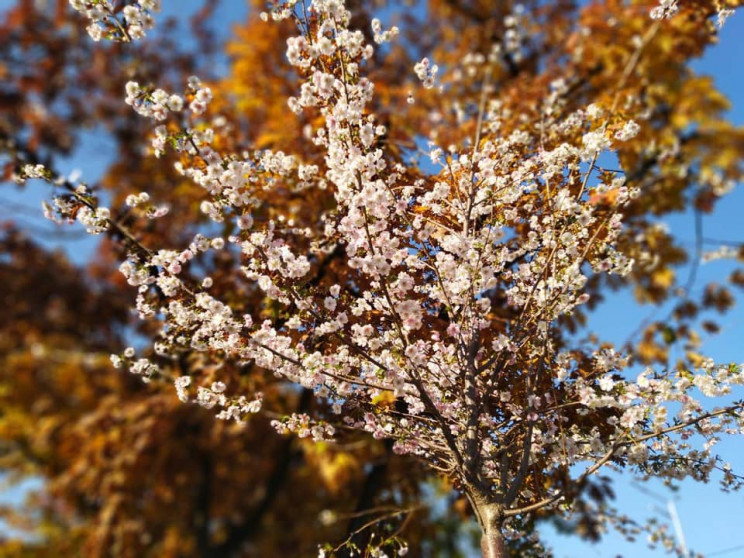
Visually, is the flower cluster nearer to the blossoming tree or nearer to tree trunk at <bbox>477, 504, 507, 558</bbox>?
the blossoming tree

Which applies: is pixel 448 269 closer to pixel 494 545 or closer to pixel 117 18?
pixel 494 545

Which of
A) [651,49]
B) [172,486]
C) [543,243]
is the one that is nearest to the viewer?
[543,243]

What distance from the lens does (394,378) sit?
2.91 metres

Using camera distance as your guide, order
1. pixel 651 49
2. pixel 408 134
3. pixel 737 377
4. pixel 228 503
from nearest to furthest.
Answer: pixel 737 377, pixel 651 49, pixel 408 134, pixel 228 503

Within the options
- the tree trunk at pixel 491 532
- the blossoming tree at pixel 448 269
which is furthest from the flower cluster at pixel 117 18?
the tree trunk at pixel 491 532

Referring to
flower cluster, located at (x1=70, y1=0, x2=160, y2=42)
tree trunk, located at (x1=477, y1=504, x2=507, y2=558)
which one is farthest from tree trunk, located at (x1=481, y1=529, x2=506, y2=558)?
flower cluster, located at (x1=70, y1=0, x2=160, y2=42)

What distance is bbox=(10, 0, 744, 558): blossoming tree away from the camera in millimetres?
2902

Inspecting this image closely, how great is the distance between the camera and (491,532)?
3.06 m

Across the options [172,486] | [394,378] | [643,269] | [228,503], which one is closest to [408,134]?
[643,269]

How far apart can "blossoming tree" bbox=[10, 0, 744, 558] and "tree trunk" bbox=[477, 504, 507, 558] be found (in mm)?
16

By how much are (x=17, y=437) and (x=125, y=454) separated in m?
2.21

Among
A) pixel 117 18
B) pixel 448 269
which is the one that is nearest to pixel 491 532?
pixel 448 269

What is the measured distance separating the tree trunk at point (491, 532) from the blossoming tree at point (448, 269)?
16mm

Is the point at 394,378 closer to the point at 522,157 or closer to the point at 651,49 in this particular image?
the point at 522,157
